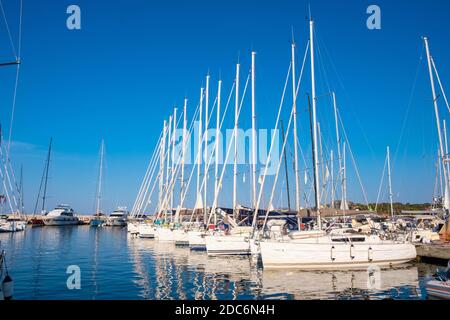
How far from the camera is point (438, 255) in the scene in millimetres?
30672

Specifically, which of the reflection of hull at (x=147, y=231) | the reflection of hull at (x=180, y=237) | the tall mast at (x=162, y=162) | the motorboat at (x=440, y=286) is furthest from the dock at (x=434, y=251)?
the tall mast at (x=162, y=162)

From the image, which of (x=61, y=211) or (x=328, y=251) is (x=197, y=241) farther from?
(x=61, y=211)

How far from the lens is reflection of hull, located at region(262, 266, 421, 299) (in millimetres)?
20328

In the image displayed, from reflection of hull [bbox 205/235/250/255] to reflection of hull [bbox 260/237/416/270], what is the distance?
427 inches

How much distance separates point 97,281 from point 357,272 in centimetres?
1823

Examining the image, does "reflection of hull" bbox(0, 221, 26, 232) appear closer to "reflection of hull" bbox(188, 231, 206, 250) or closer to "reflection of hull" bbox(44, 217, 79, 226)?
"reflection of hull" bbox(44, 217, 79, 226)

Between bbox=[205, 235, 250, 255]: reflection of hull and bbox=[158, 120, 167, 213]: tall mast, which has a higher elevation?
bbox=[158, 120, 167, 213]: tall mast

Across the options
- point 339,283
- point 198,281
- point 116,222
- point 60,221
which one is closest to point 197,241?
point 198,281

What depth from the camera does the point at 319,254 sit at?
2689cm

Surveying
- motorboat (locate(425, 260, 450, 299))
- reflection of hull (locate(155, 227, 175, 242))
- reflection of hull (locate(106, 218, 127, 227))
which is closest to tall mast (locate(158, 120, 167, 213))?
reflection of hull (locate(155, 227, 175, 242))

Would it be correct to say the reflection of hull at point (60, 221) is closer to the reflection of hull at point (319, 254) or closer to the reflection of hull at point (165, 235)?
the reflection of hull at point (165, 235)
